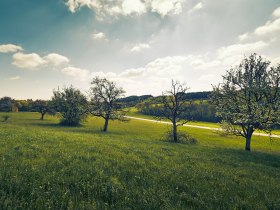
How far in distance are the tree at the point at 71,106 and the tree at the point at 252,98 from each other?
39.2 metres

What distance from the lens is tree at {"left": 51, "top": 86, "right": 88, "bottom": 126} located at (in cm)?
6250

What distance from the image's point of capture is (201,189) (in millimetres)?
8781

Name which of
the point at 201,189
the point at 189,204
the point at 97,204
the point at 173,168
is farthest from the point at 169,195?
the point at 173,168

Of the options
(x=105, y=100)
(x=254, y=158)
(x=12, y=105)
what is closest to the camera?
(x=254, y=158)

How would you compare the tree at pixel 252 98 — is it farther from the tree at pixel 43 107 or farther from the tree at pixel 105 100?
the tree at pixel 43 107

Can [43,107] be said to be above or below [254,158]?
above

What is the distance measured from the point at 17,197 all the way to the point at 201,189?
262 inches

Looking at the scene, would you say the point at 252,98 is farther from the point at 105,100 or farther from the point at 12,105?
the point at 12,105

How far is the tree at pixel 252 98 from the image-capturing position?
2740 cm

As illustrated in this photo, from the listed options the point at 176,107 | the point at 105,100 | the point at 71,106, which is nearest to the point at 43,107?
the point at 71,106

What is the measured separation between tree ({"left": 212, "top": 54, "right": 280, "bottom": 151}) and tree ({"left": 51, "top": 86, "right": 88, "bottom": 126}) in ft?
129

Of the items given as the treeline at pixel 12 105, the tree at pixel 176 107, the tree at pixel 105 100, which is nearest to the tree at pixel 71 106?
the tree at pixel 105 100

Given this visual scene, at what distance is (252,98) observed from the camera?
30.8 m

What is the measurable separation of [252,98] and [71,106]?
49868 mm
